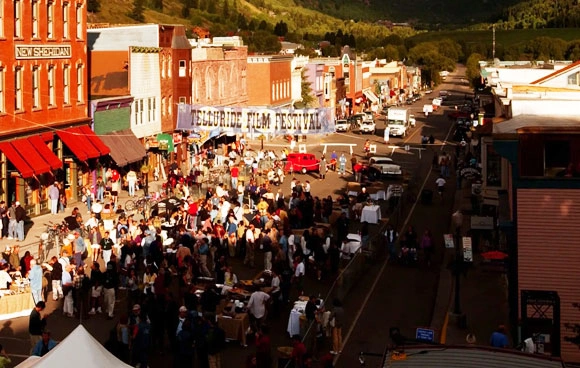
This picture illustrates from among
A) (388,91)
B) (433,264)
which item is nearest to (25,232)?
(433,264)

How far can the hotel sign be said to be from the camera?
40156 millimetres

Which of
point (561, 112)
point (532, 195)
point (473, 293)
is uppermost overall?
point (561, 112)

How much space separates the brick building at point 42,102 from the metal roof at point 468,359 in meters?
28.6

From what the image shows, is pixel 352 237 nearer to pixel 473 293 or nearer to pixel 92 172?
pixel 473 293

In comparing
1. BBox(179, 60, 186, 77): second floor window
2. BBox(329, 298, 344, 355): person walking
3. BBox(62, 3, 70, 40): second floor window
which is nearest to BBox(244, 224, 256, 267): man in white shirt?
BBox(329, 298, 344, 355): person walking

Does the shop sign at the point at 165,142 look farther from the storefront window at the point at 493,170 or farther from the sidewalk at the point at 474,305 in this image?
the storefront window at the point at 493,170

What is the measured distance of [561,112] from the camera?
2784 centimetres

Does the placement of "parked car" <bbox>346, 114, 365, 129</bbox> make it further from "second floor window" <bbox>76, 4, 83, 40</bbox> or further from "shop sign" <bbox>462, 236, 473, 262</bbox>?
"shop sign" <bbox>462, 236, 473, 262</bbox>

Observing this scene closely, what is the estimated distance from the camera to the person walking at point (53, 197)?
40.8 meters

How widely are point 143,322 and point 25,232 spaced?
17.3m

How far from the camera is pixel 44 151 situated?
40875 mm

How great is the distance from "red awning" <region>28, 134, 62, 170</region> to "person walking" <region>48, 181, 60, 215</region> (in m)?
0.90

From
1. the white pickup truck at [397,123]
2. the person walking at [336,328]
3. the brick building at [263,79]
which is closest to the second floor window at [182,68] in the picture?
the brick building at [263,79]

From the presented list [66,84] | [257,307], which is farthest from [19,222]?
[257,307]
